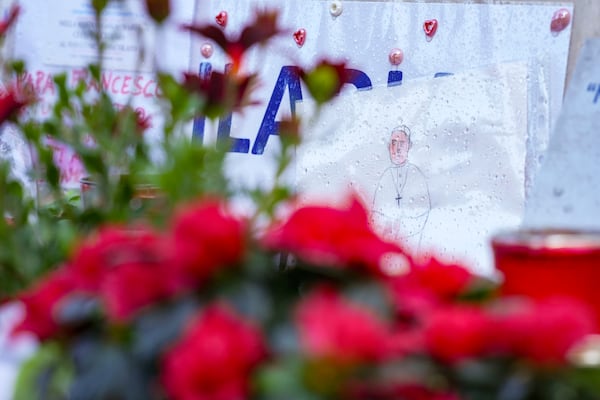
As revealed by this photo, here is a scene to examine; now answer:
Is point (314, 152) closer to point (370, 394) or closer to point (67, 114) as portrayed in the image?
point (67, 114)

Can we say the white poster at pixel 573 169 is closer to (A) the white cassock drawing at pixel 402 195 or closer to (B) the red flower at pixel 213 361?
(B) the red flower at pixel 213 361

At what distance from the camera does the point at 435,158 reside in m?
1.51

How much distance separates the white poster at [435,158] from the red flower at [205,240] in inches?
38.9

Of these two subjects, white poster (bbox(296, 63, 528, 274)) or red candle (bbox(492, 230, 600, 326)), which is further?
white poster (bbox(296, 63, 528, 274))

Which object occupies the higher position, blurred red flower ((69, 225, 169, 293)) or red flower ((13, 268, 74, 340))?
blurred red flower ((69, 225, 169, 293))

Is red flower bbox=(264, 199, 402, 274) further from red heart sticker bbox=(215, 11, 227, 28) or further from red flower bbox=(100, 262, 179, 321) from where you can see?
red heart sticker bbox=(215, 11, 227, 28)

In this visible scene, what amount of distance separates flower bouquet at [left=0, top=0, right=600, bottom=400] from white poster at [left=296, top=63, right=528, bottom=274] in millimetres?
950

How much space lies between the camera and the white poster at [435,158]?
56.7 inches

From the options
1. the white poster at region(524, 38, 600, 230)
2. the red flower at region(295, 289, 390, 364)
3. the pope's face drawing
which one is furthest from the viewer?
the pope's face drawing

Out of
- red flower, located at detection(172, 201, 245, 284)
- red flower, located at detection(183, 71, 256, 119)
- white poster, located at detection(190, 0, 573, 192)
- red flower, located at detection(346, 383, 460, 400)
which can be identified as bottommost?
red flower, located at detection(346, 383, 460, 400)

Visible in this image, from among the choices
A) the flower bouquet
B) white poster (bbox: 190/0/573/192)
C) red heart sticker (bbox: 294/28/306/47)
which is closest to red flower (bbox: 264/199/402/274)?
the flower bouquet

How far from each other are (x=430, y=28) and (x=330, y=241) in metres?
1.14

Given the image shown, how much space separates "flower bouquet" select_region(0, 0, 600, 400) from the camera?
1.25ft

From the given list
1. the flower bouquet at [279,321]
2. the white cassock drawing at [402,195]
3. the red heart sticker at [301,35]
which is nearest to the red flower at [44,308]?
the flower bouquet at [279,321]
